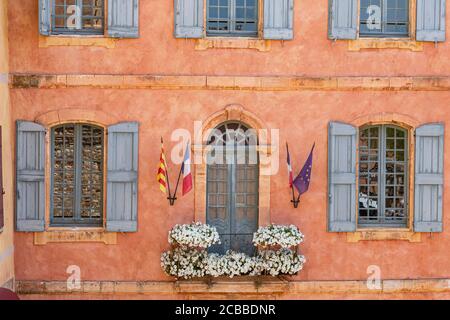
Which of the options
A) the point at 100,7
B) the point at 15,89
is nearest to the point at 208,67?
the point at 100,7

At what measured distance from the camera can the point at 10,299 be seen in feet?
31.7

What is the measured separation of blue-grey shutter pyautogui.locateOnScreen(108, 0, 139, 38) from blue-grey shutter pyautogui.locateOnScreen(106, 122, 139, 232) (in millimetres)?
1275

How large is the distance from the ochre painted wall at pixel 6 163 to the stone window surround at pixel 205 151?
100 inches

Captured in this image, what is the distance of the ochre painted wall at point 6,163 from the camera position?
10594 mm

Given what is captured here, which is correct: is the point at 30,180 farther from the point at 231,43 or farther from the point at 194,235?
the point at 231,43

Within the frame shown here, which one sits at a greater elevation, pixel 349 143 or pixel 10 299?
pixel 349 143

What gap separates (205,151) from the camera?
1121 cm

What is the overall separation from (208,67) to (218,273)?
2.88 meters

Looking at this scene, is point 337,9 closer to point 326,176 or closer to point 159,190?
point 326,176

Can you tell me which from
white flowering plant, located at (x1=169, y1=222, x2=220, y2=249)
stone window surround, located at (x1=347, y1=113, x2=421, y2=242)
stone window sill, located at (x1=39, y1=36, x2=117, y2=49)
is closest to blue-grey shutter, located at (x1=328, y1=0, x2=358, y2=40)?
stone window surround, located at (x1=347, y1=113, x2=421, y2=242)

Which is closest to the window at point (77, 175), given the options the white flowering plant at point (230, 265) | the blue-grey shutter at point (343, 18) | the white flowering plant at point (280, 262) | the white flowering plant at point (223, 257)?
the white flowering plant at point (223, 257)

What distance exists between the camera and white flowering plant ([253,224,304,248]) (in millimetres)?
10852

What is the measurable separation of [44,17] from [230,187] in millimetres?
3494

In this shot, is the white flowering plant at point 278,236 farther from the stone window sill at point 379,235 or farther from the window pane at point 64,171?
the window pane at point 64,171
